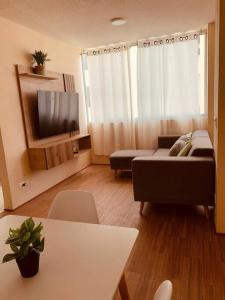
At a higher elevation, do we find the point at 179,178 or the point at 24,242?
the point at 24,242

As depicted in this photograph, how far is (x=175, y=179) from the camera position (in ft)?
8.84

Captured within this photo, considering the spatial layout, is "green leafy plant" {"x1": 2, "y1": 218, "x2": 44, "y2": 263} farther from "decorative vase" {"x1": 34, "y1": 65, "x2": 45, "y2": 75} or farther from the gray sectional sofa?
"decorative vase" {"x1": 34, "y1": 65, "x2": 45, "y2": 75}

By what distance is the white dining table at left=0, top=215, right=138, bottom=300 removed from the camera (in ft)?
2.84

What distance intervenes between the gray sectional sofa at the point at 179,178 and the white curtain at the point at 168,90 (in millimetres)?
1884

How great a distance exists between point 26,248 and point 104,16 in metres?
3.29

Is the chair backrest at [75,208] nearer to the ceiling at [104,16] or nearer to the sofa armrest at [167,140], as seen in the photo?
the ceiling at [104,16]

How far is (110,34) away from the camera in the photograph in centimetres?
421

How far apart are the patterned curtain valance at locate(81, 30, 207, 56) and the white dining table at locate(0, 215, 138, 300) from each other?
423 cm

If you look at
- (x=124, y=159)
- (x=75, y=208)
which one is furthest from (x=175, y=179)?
(x=124, y=159)

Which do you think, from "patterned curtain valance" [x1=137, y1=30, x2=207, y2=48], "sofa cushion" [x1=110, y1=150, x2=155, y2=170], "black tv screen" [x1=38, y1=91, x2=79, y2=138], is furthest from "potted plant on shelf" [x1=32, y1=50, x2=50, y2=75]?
"patterned curtain valance" [x1=137, y1=30, x2=207, y2=48]

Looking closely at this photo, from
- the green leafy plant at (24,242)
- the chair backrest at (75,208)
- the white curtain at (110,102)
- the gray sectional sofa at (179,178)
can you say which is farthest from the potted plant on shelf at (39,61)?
the green leafy plant at (24,242)

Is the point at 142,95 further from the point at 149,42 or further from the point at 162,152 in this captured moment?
the point at 162,152

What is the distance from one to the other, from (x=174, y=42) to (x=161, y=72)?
578 millimetres

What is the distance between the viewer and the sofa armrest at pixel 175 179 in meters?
2.59
